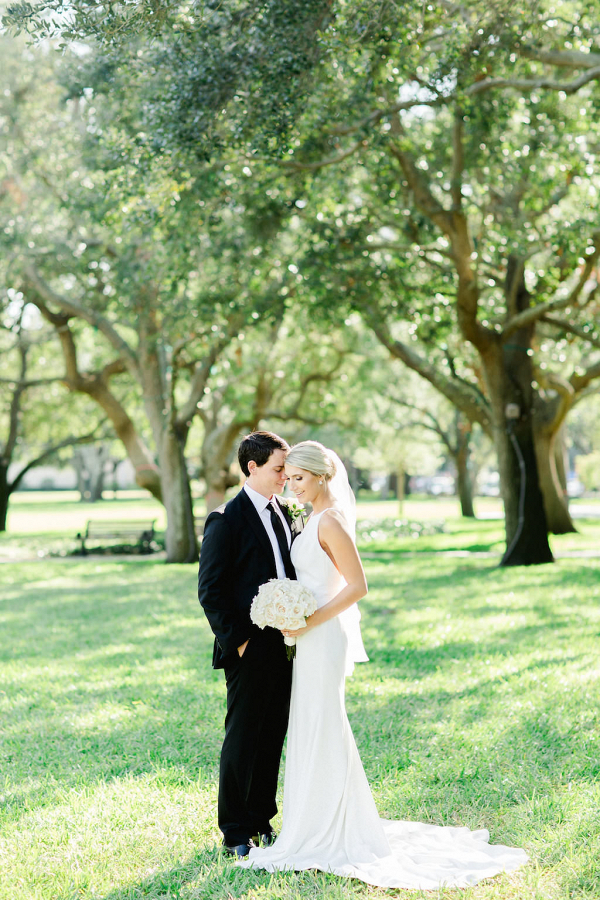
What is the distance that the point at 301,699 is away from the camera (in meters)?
4.46

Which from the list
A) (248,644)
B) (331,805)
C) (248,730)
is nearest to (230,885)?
(331,805)

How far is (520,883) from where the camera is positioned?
404 cm

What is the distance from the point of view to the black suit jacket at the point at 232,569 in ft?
14.5

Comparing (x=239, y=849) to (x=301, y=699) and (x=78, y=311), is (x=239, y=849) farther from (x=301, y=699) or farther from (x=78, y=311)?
(x=78, y=311)

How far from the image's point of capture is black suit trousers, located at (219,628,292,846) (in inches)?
178

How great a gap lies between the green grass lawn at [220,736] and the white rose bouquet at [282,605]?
1.29 m

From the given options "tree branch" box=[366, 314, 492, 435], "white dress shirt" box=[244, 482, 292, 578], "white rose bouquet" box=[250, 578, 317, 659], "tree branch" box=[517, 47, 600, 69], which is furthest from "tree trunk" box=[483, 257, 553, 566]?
"white rose bouquet" box=[250, 578, 317, 659]

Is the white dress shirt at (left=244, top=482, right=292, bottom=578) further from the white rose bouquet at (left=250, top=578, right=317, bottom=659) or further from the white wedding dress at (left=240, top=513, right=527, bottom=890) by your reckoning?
the white rose bouquet at (left=250, top=578, right=317, bottom=659)

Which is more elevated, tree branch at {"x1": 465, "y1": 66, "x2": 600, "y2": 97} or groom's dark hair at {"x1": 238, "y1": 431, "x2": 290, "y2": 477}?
tree branch at {"x1": 465, "y1": 66, "x2": 600, "y2": 97}

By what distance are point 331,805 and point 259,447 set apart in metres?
1.99

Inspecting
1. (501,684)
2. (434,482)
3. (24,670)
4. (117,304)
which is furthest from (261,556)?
(434,482)

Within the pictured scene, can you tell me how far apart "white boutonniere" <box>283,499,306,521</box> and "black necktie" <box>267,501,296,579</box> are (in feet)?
0.31

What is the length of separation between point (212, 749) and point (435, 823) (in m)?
2.09

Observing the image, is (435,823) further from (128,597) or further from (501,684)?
(128,597)
